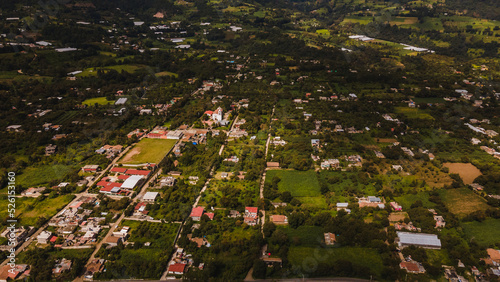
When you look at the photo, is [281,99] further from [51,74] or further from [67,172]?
[51,74]

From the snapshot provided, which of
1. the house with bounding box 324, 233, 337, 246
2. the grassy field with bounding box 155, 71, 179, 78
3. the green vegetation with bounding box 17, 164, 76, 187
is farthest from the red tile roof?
the grassy field with bounding box 155, 71, 179, 78

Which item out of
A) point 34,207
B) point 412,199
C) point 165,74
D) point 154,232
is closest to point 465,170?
point 412,199

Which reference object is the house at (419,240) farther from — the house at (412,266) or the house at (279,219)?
the house at (279,219)

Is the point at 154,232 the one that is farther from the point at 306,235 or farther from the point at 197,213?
the point at 306,235

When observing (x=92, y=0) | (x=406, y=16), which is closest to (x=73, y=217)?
(x=92, y=0)

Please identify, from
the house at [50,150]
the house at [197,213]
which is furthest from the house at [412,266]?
the house at [50,150]
